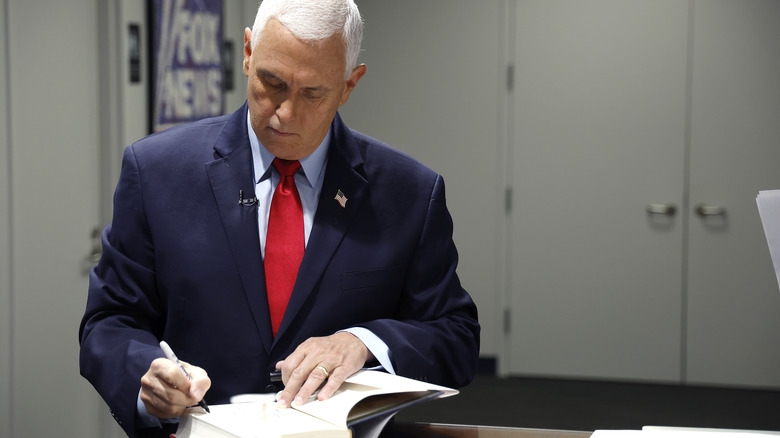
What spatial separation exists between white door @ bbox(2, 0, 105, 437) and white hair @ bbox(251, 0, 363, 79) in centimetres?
165

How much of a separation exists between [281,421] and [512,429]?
1.31ft

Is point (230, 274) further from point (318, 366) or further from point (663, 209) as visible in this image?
point (663, 209)

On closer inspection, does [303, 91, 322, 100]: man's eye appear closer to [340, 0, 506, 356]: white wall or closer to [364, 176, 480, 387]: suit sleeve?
[364, 176, 480, 387]: suit sleeve

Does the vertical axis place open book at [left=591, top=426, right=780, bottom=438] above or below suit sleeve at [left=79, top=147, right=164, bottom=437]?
below

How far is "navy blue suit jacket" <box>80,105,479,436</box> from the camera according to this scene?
1390 millimetres

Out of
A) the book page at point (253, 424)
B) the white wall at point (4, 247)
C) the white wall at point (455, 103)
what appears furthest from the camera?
the white wall at point (455, 103)

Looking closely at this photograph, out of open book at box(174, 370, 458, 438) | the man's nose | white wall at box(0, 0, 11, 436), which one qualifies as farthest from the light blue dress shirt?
white wall at box(0, 0, 11, 436)

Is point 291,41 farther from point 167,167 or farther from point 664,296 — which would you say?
point 664,296

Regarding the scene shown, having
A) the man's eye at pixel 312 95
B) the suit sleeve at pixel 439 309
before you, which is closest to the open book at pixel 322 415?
the suit sleeve at pixel 439 309

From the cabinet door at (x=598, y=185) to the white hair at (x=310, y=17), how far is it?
11.7 feet

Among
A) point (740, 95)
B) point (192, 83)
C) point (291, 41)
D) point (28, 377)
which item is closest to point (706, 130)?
point (740, 95)

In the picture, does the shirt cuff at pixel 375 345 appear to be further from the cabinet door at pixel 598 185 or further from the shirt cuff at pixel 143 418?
the cabinet door at pixel 598 185

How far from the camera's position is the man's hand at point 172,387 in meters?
1.12

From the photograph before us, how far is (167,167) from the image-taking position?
1446 millimetres
